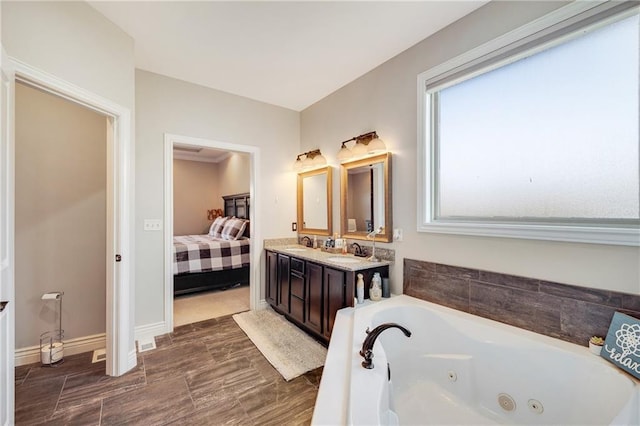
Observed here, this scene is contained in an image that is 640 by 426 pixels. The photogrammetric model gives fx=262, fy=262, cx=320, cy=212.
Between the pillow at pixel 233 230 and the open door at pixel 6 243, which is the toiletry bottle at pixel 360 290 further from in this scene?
the pillow at pixel 233 230

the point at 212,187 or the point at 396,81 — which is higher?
the point at 396,81

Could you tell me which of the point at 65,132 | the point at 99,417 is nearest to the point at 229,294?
the point at 99,417

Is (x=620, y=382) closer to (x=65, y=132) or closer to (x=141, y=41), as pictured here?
(x=141, y=41)

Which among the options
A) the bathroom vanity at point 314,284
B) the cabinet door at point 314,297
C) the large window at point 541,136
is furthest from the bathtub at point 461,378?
the large window at point 541,136

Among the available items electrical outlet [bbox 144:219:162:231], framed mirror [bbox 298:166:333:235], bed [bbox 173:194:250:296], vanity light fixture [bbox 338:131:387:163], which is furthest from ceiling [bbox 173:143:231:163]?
vanity light fixture [bbox 338:131:387:163]

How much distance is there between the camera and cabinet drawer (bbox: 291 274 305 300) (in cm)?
273

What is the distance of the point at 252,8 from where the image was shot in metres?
1.87

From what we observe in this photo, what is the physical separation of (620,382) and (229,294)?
4.00m

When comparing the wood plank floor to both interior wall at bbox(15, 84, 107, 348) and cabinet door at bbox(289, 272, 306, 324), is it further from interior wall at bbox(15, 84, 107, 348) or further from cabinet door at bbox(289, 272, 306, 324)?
cabinet door at bbox(289, 272, 306, 324)

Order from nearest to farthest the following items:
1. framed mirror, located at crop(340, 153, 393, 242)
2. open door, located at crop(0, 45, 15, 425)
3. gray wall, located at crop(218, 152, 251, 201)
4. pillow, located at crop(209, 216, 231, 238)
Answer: open door, located at crop(0, 45, 15, 425) → framed mirror, located at crop(340, 153, 393, 242) → pillow, located at crop(209, 216, 231, 238) → gray wall, located at crop(218, 152, 251, 201)

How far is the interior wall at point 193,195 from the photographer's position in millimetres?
6555

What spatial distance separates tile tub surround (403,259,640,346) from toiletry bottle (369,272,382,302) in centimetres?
30

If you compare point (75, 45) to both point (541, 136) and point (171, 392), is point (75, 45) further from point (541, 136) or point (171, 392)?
point (541, 136)

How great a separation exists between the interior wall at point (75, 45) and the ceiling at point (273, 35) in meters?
0.16
